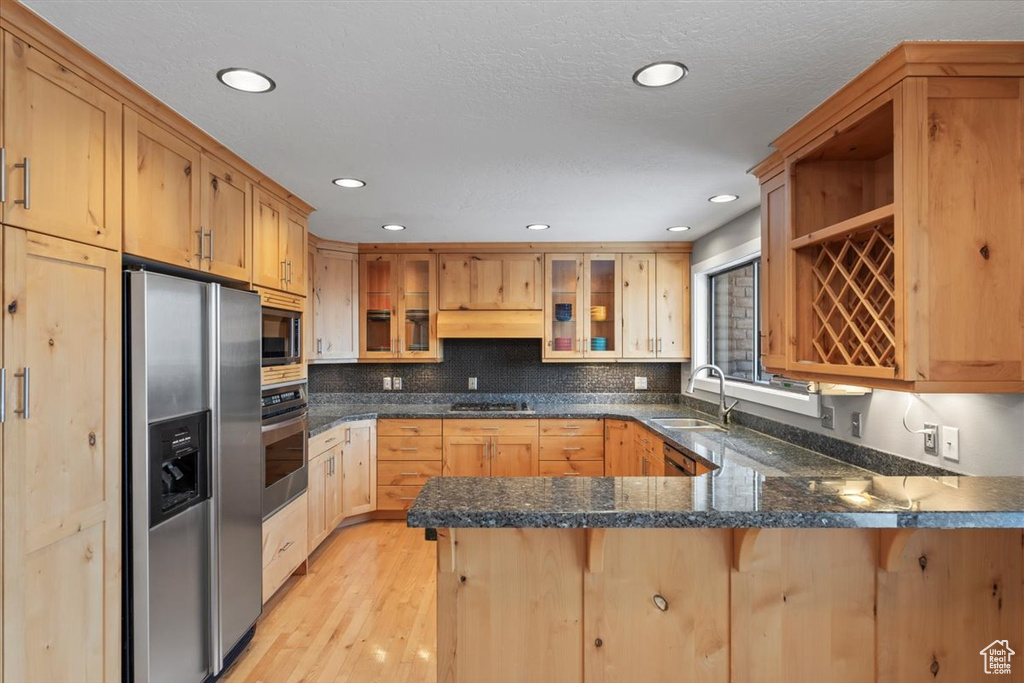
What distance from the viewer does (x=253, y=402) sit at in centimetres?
246

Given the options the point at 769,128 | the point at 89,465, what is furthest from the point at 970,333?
the point at 89,465

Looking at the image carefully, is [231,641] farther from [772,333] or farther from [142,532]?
[772,333]

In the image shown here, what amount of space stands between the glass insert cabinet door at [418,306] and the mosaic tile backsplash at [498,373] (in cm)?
29

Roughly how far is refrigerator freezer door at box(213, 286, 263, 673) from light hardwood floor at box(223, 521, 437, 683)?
226 millimetres

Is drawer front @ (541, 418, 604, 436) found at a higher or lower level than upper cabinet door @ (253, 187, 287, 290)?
lower

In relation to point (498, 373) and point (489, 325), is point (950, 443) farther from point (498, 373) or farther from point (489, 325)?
point (498, 373)

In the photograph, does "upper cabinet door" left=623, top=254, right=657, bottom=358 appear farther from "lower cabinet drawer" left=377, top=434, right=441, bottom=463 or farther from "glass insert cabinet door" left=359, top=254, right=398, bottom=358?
"glass insert cabinet door" left=359, top=254, right=398, bottom=358

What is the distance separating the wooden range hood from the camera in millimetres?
4422

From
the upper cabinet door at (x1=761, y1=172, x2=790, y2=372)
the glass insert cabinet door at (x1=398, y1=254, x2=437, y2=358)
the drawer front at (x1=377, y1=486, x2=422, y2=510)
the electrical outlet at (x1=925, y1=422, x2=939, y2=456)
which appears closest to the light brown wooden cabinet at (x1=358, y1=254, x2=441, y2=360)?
the glass insert cabinet door at (x1=398, y1=254, x2=437, y2=358)

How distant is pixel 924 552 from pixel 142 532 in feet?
7.81

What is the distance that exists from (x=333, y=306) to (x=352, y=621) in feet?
8.21

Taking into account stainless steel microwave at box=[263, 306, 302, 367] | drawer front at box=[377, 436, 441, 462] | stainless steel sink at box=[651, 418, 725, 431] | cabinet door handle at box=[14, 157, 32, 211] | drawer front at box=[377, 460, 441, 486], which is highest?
cabinet door handle at box=[14, 157, 32, 211]

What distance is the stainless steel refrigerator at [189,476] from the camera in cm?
176

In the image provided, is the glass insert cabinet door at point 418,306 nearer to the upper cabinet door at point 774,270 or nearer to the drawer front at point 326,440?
the drawer front at point 326,440
